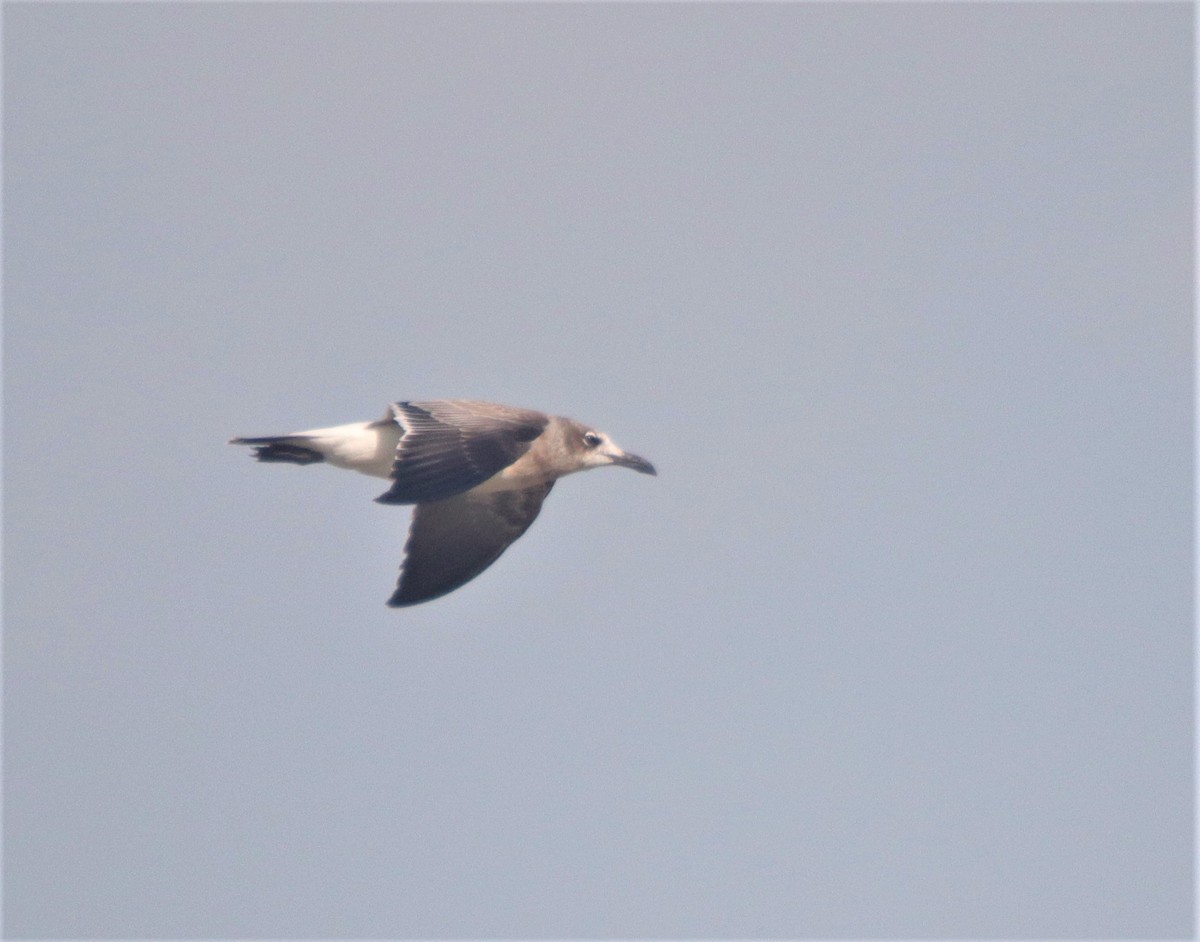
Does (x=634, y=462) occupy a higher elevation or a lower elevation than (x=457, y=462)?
higher

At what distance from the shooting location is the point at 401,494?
13648 mm

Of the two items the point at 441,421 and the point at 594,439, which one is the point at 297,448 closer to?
the point at 441,421

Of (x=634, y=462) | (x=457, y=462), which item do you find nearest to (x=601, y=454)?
(x=634, y=462)

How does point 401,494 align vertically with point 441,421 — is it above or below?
below

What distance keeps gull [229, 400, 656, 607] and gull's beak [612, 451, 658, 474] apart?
0.4 inches

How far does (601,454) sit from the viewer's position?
17.1 metres

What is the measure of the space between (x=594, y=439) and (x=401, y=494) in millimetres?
3867

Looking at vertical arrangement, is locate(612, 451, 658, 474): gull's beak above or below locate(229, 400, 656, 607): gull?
above

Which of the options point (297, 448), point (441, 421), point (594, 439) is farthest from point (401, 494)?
point (594, 439)

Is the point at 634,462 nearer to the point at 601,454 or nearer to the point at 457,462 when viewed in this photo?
the point at 601,454

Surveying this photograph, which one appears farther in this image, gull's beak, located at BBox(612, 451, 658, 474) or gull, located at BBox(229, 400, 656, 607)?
gull's beak, located at BBox(612, 451, 658, 474)

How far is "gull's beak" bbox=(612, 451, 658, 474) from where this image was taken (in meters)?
17.2

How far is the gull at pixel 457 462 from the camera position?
47.9 ft

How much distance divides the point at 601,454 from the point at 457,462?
9.32ft
